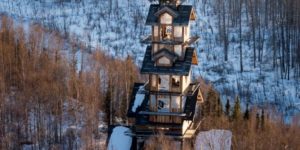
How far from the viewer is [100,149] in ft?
97.6

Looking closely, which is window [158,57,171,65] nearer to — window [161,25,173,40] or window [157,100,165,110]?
window [161,25,173,40]

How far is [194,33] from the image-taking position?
6047cm

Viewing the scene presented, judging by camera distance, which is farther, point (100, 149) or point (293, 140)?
point (100, 149)

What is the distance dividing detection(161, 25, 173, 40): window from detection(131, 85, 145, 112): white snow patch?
288cm

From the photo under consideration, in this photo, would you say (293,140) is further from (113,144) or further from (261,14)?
(261,14)

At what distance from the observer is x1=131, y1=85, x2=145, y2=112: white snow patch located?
26266mm

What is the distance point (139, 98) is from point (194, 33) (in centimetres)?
3443

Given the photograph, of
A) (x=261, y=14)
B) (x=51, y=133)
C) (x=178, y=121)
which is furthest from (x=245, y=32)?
(x=178, y=121)

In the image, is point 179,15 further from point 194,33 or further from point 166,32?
point 194,33

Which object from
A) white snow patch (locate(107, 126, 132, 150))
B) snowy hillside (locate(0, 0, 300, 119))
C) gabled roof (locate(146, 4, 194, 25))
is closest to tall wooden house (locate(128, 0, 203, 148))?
gabled roof (locate(146, 4, 194, 25))

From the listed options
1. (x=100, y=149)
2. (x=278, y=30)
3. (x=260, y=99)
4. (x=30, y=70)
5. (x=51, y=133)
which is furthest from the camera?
(x=278, y=30)

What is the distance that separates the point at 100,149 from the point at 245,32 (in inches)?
1359

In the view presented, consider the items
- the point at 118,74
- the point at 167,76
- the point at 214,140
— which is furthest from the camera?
the point at 118,74

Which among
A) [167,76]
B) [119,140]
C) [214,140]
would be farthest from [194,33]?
[214,140]
